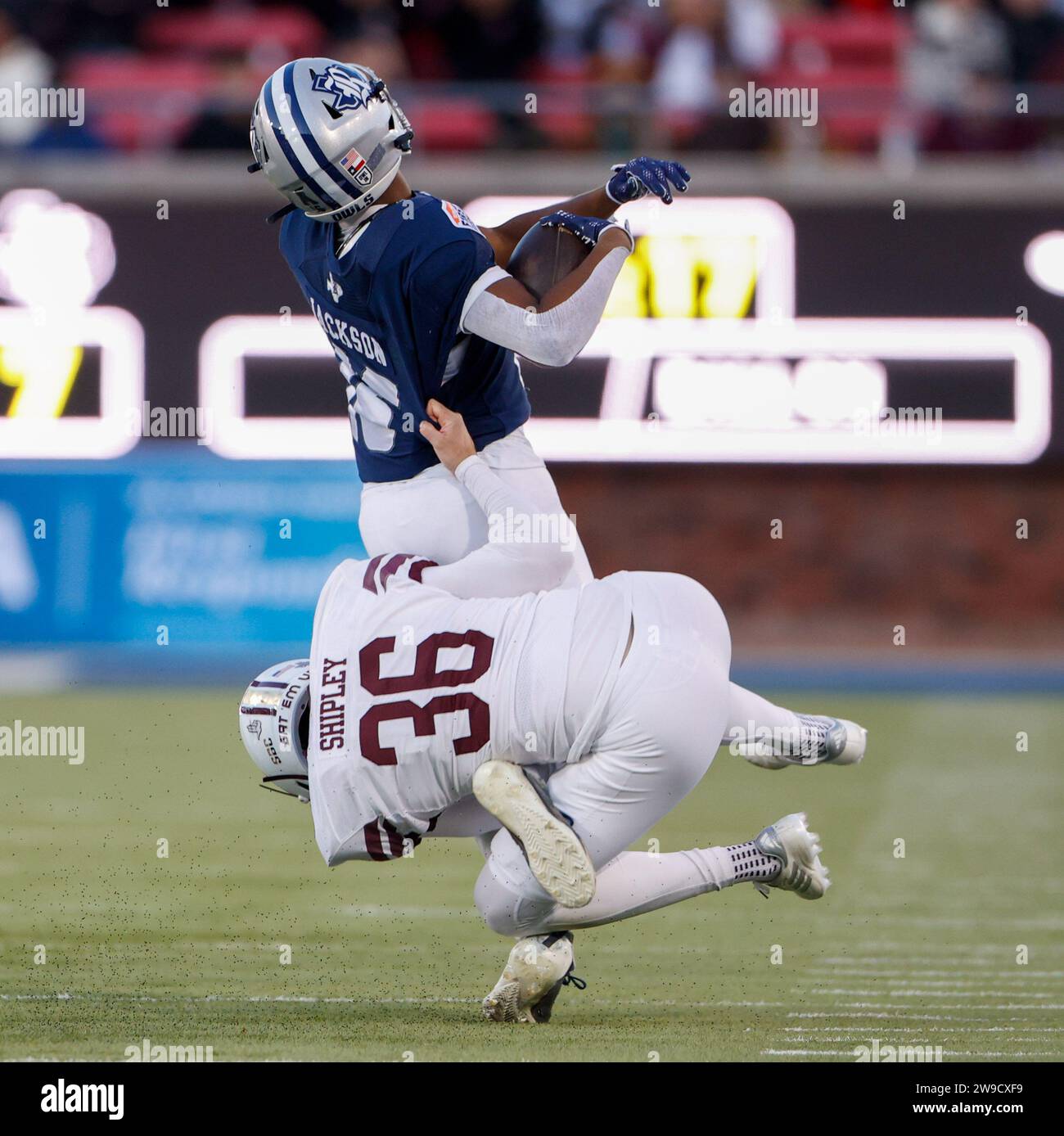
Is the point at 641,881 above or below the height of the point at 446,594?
below

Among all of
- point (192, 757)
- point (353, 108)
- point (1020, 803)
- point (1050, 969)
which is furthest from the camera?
Answer: point (192, 757)

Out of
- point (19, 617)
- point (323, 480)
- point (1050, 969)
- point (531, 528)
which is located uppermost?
point (323, 480)

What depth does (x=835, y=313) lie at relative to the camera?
46.3ft

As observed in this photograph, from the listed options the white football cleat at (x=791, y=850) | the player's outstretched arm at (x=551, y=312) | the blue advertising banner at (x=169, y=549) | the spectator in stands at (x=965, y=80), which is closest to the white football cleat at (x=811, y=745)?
the white football cleat at (x=791, y=850)

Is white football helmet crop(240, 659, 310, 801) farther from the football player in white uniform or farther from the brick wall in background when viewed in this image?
the brick wall in background

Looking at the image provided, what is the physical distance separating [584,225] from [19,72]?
440 inches

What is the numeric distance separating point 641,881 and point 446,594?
926 mm

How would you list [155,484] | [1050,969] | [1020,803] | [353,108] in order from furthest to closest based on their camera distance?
[155,484], [1020,803], [1050,969], [353,108]

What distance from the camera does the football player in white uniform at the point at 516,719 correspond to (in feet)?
16.4

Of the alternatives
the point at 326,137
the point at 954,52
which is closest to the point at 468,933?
the point at 326,137

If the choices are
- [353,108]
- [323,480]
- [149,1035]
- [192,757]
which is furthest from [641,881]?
[323,480]

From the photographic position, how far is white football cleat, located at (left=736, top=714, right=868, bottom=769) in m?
5.66

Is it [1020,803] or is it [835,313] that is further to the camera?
[835,313]

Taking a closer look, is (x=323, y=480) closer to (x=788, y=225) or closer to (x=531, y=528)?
(x=788, y=225)
